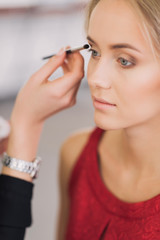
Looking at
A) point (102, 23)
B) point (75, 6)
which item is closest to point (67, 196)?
point (102, 23)

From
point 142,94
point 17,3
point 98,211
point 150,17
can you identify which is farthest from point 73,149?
point 17,3

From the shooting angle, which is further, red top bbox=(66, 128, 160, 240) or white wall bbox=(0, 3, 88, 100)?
white wall bbox=(0, 3, 88, 100)

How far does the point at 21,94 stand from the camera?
122 centimetres

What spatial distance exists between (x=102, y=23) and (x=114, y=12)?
40 mm

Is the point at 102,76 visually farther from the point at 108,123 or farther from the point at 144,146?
the point at 144,146

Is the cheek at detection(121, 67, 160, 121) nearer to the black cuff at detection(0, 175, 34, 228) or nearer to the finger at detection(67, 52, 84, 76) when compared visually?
the finger at detection(67, 52, 84, 76)

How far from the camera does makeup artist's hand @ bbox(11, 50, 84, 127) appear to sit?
1.16 meters

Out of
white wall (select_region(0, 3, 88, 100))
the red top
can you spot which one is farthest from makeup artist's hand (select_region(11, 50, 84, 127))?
white wall (select_region(0, 3, 88, 100))

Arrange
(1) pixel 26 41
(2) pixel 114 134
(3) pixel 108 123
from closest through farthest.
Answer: (3) pixel 108 123 < (2) pixel 114 134 < (1) pixel 26 41

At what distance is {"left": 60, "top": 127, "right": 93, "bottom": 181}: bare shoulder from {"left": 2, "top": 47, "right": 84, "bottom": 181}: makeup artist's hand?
0.26 m

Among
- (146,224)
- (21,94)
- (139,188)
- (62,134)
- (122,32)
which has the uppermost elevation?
(62,134)

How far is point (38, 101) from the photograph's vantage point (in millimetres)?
1185

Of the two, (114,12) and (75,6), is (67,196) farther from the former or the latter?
(75,6)

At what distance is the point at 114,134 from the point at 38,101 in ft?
1.07
